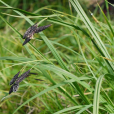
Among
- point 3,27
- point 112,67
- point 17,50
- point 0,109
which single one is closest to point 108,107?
point 112,67

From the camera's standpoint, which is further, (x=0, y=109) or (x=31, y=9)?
(x=31, y=9)

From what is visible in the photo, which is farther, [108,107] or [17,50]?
[17,50]

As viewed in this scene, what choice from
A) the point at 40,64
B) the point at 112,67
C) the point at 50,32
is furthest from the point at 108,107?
the point at 50,32

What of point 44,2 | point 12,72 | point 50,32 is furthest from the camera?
point 44,2

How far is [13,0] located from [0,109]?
83.3 inches

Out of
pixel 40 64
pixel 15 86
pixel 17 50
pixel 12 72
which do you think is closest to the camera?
pixel 15 86

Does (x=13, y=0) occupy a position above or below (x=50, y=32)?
above

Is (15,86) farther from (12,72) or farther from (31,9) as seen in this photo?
(31,9)

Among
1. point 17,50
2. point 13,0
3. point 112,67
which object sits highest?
point 13,0

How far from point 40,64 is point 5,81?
980mm

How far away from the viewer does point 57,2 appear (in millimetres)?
3348

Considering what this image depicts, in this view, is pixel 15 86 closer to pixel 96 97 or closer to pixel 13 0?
pixel 96 97

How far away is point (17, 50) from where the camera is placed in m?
2.57

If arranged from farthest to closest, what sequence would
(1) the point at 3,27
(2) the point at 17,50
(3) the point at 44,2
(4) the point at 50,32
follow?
(3) the point at 44,2
(1) the point at 3,27
(4) the point at 50,32
(2) the point at 17,50
